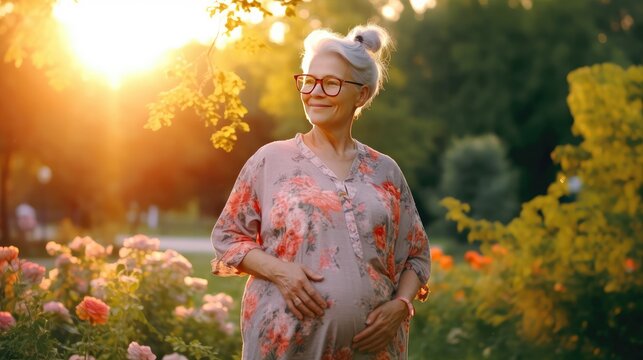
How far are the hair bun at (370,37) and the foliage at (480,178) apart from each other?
98.2 ft

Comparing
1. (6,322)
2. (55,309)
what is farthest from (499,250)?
(6,322)

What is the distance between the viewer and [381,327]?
140 inches

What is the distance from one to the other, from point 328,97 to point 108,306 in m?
2.43

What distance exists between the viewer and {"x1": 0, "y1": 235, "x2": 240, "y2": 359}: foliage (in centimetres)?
508

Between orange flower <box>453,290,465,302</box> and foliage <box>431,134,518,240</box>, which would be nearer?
orange flower <box>453,290,465,302</box>

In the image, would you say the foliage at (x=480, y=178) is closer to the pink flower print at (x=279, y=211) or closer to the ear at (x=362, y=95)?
the ear at (x=362, y=95)

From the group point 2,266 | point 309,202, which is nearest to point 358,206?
point 309,202

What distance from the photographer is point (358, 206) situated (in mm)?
3561

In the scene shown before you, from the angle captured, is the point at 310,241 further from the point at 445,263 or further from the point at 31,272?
the point at 445,263

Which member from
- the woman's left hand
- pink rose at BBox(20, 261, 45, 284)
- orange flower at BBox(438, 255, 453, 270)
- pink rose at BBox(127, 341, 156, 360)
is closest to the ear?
the woman's left hand

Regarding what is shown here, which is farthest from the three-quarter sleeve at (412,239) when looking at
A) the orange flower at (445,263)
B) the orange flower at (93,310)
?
the orange flower at (445,263)

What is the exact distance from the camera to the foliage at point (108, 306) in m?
5.08

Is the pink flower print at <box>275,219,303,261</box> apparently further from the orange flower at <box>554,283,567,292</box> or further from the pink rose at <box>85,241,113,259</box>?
the orange flower at <box>554,283,567,292</box>

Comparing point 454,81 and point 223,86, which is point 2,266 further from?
point 454,81
